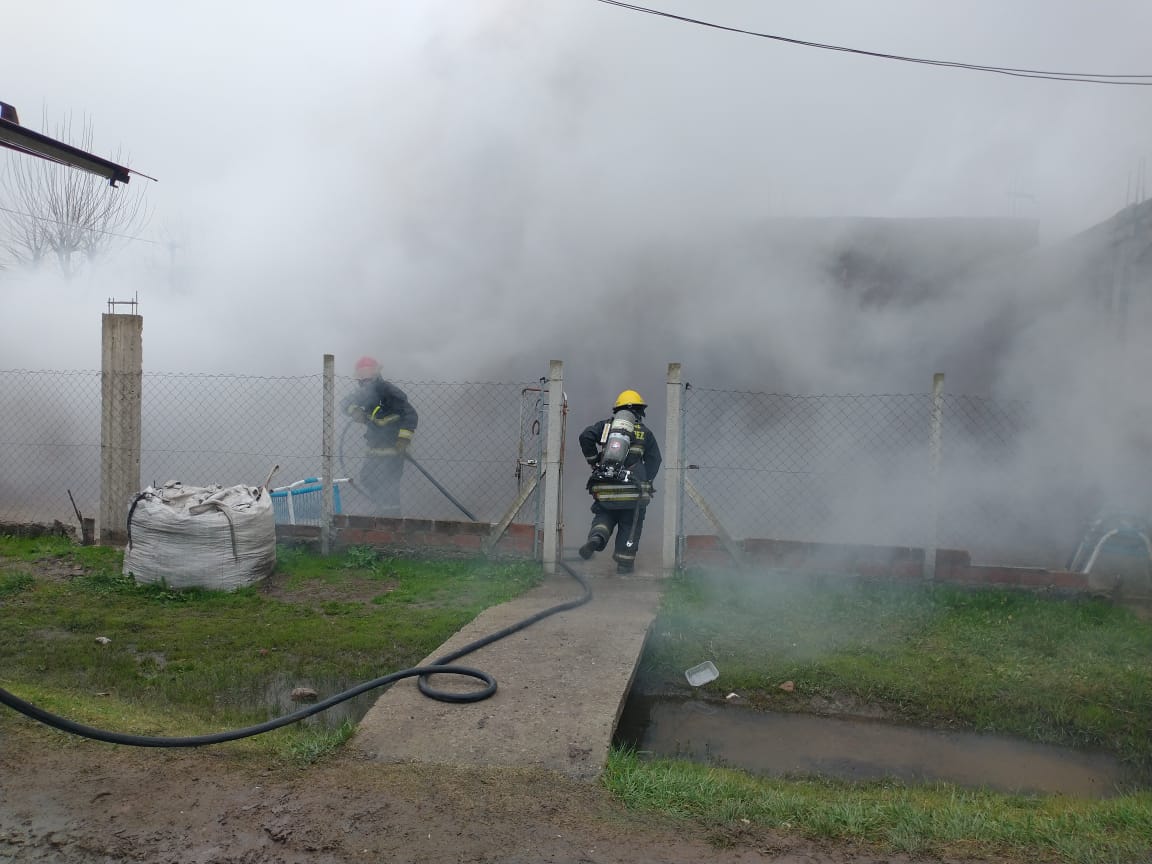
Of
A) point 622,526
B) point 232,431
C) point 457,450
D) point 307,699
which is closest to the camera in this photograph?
point 307,699

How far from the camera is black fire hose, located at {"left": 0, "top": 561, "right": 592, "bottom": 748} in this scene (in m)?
2.91

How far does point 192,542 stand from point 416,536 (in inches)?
58.6

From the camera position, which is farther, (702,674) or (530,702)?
(702,674)

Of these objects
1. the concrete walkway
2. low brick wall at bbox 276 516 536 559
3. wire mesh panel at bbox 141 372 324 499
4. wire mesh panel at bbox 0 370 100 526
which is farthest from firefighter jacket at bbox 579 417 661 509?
wire mesh panel at bbox 0 370 100 526

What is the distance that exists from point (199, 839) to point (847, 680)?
114 inches

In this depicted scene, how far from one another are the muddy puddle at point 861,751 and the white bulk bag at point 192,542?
9.36 ft

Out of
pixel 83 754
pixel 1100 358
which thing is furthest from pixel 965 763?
pixel 1100 358

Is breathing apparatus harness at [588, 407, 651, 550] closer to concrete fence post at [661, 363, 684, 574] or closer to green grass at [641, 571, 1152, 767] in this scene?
concrete fence post at [661, 363, 684, 574]

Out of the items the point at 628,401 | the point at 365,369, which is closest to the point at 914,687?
the point at 628,401

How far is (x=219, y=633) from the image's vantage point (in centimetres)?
463

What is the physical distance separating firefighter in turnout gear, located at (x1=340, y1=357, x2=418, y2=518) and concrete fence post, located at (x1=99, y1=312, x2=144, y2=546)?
5.28ft

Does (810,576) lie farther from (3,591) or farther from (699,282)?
(3,591)

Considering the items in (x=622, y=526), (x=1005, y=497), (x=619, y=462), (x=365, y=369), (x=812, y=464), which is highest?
(x=365, y=369)

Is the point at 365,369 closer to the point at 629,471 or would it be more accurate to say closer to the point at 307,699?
the point at 629,471
